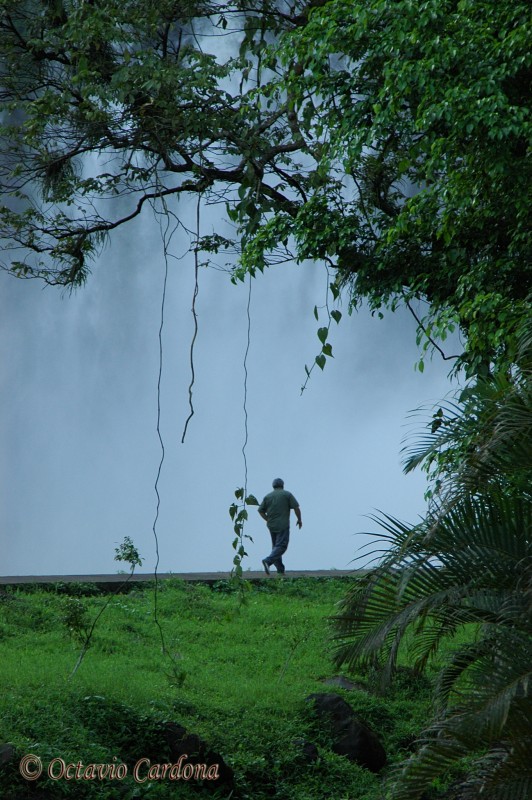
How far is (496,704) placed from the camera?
3621 mm

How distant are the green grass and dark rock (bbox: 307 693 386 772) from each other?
11cm

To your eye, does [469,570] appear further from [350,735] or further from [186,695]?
[186,695]

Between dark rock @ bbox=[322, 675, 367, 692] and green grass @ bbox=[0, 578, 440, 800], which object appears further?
dark rock @ bbox=[322, 675, 367, 692]

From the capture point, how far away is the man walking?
1381 cm

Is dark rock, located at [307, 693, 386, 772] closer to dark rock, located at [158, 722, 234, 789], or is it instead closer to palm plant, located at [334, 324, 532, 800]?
dark rock, located at [158, 722, 234, 789]

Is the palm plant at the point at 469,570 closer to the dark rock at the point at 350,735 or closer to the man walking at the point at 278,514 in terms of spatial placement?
the dark rock at the point at 350,735

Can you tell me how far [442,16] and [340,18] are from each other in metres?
1.07

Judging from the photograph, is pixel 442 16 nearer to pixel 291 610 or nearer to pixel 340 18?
pixel 340 18

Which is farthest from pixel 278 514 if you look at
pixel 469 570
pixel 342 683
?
pixel 469 570

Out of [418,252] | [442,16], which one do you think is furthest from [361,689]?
[442,16]

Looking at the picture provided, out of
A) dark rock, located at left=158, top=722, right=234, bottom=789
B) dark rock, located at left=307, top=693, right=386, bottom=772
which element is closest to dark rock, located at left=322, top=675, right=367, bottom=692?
dark rock, located at left=307, top=693, right=386, bottom=772

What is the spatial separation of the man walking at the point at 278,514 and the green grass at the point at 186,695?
282cm

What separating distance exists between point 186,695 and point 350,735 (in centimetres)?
133

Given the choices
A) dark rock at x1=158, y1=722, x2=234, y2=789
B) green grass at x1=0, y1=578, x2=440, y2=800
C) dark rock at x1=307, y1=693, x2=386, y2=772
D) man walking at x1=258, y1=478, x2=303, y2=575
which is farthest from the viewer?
man walking at x1=258, y1=478, x2=303, y2=575
